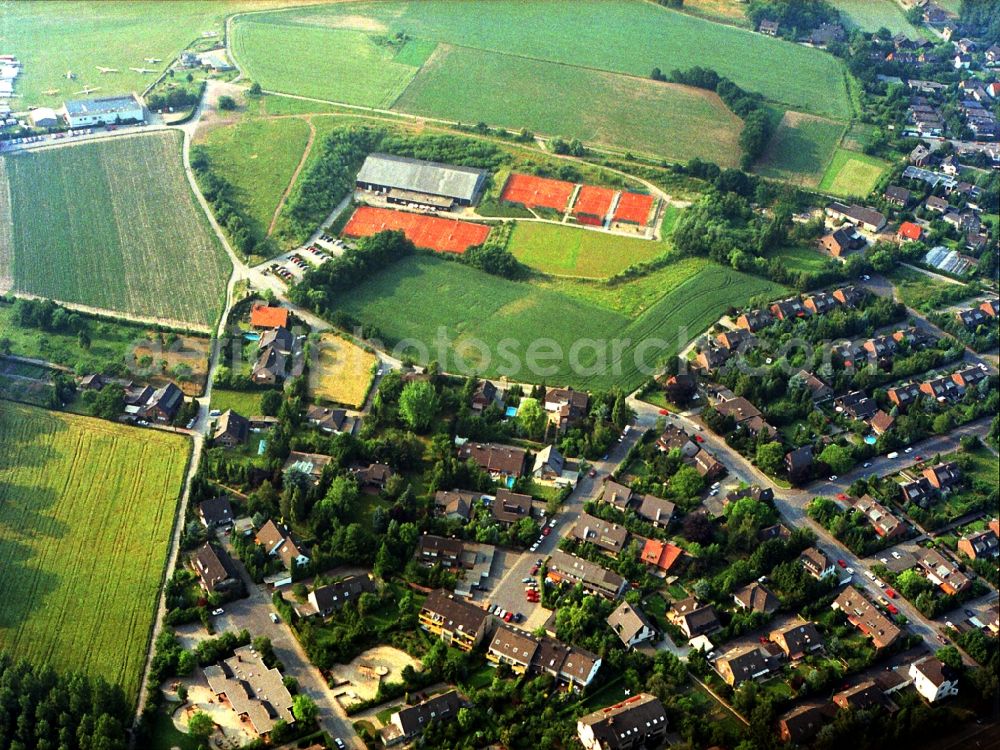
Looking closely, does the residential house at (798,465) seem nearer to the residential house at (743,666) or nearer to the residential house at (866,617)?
the residential house at (866,617)

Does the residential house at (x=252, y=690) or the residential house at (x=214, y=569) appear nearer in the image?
the residential house at (x=252, y=690)

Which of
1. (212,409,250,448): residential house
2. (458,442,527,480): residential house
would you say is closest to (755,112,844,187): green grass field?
(458,442,527,480): residential house

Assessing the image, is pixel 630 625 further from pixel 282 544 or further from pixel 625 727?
pixel 282 544

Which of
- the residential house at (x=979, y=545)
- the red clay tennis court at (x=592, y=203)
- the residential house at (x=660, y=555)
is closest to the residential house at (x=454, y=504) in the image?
the residential house at (x=660, y=555)

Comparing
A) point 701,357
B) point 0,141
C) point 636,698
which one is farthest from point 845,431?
point 0,141

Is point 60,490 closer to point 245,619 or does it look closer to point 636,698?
point 245,619

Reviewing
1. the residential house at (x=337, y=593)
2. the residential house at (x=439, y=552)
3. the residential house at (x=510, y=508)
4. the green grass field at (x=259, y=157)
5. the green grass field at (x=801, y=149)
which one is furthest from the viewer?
the green grass field at (x=801, y=149)
